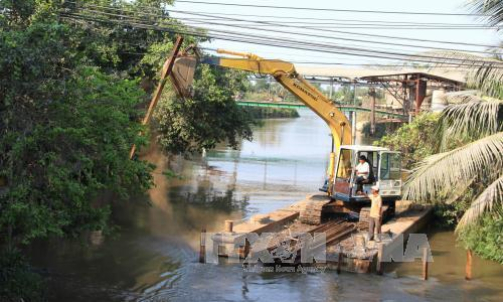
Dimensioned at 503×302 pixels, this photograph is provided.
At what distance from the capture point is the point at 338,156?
67.0 ft

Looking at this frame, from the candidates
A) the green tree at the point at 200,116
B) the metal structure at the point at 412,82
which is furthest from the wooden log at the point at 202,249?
the metal structure at the point at 412,82

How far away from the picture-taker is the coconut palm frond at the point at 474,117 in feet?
48.4

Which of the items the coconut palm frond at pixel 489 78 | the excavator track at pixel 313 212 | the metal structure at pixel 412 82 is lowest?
the excavator track at pixel 313 212

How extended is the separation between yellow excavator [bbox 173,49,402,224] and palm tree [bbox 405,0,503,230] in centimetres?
413

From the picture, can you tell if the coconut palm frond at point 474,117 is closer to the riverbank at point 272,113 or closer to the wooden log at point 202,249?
the wooden log at point 202,249

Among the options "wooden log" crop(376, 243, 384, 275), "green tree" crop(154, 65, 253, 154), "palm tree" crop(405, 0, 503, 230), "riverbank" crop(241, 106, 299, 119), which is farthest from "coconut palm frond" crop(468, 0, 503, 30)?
"riverbank" crop(241, 106, 299, 119)

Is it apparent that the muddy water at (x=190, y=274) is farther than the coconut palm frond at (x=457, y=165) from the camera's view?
Yes

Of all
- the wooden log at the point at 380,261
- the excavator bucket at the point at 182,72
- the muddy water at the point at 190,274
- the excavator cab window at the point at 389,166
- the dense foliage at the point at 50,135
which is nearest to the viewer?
the dense foliage at the point at 50,135

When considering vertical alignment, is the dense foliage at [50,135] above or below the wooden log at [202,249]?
above

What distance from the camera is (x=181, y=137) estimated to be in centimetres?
2812

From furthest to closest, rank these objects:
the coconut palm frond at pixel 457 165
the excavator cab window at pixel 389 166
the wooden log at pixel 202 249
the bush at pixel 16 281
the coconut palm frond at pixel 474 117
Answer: the excavator cab window at pixel 389 166 → the wooden log at pixel 202 249 → the coconut palm frond at pixel 474 117 → the coconut palm frond at pixel 457 165 → the bush at pixel 16 281

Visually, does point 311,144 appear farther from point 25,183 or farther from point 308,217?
point 25,183

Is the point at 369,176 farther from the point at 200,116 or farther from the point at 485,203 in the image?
the point at 200,116

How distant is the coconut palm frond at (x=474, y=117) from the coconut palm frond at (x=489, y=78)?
0.36m
